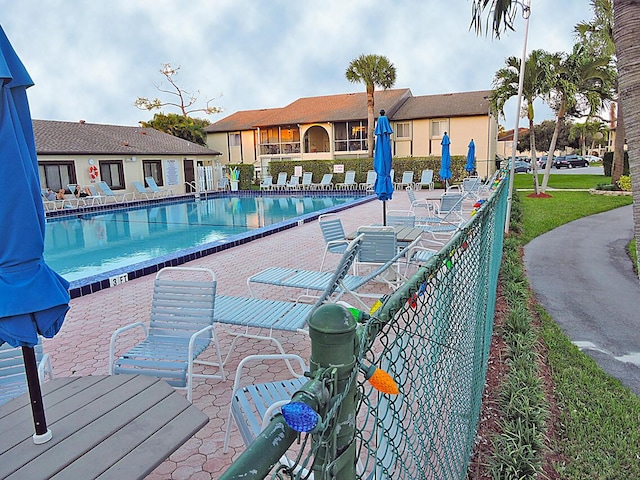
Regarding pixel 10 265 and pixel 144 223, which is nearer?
pixel 10 265

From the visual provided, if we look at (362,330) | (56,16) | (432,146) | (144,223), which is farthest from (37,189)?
(432,146)

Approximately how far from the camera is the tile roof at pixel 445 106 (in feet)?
97.3

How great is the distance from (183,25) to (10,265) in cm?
3331

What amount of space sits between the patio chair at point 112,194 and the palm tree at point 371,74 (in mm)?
14478

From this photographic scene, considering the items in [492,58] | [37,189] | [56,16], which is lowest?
[37,189]

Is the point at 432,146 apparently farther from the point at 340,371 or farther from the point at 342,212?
the point at 340,371

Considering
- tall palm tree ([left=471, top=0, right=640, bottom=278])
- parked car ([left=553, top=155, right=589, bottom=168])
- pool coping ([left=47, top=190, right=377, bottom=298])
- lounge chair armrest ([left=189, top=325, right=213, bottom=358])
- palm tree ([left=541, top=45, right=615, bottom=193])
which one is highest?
palm tree ([left=541, top=45, right=615, bottom=193])

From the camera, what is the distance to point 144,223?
16.5 m

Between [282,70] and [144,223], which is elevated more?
[282,70]

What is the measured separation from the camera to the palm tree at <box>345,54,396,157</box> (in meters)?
28.4

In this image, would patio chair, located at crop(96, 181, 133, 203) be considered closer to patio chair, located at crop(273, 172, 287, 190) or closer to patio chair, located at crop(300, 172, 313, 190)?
patio chair, located at crop(273, 172, 287, 190)

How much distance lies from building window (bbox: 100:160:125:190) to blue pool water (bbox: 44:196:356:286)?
127 inches

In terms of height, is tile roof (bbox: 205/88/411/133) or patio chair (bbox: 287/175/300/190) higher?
tile roof (bbox: 205/88/411/133)

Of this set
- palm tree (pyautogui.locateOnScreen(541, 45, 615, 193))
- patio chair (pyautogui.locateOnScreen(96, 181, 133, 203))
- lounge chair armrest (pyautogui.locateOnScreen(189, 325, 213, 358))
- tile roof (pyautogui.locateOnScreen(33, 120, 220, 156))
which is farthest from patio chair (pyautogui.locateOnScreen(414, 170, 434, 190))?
lounge chair armrest (pyautogui.locateOnScreen(189, 325, 213, 358))
